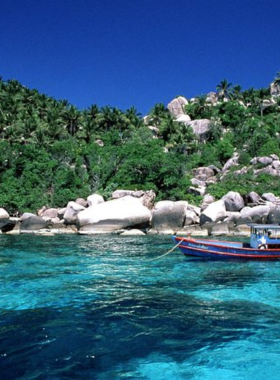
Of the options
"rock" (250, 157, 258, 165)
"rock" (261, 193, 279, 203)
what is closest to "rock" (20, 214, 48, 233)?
"rock" (261, 193, 279, 203)

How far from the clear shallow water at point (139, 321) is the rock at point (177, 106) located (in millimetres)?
48422

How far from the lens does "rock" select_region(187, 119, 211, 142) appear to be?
169 ft

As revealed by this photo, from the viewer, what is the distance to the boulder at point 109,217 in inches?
1038

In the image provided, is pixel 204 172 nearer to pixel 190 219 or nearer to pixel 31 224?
pixel 190 219

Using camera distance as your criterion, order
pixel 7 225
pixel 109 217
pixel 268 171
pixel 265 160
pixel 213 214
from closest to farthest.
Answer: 1. pixel 109 217
2. pixel 213 214
3. pixel 7 225
4. pixel 268 171
5. pixel 265 160

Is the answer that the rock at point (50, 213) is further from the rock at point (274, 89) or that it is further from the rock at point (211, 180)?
the rock at point (274, 89)

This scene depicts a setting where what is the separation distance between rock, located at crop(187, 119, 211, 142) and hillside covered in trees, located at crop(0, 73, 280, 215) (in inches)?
25.2

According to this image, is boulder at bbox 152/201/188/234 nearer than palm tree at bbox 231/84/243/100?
Yes

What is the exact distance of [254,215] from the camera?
26891 mm

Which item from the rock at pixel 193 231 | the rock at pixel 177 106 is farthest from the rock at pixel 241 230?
the rock at pixel 177 106

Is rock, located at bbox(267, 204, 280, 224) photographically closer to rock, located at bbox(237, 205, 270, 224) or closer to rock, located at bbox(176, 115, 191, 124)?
rock, located at bbox(237, 205, 270, 224)

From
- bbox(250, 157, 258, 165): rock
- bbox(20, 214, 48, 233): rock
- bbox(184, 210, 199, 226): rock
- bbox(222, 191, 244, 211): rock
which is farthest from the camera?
bbox(250, 157, 258, 165): rock

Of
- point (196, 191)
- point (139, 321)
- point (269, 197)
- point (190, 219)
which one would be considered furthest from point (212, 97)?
point (139, 321)

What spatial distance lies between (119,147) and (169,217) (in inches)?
671
